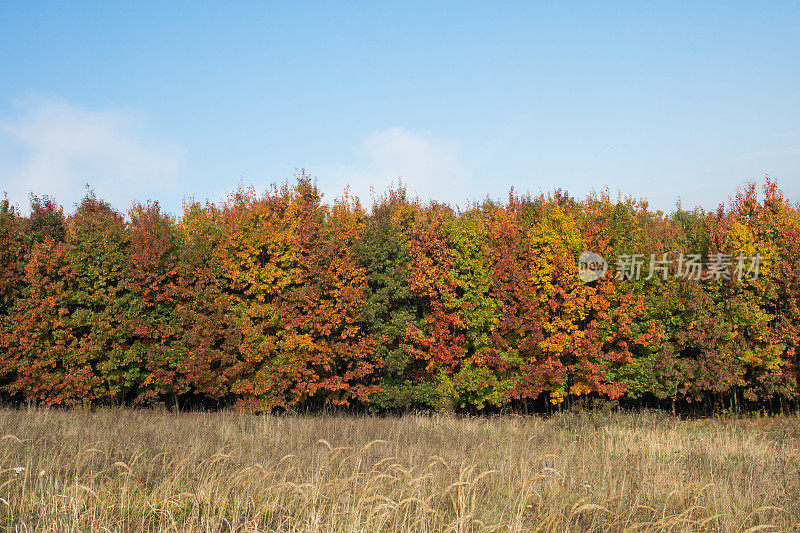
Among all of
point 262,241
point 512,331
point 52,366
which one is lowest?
point 52,366

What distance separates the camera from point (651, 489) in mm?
7004

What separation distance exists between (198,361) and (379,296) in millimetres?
7872

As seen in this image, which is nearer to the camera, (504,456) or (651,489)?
(651,489)

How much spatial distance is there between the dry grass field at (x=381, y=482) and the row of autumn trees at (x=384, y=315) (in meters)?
7.24

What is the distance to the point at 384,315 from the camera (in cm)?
2212

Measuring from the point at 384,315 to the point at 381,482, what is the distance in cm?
1564

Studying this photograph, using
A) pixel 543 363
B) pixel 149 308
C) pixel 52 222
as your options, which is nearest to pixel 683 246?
pixel 543 363

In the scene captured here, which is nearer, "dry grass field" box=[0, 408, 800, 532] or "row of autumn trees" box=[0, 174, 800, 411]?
"dry grass field" box=[0, 408, 800, 532]

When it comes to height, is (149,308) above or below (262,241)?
below

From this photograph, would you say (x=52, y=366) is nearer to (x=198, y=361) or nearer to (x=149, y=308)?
(x=149, y=308)

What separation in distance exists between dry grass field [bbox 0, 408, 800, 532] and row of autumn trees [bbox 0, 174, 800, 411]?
7245 mm

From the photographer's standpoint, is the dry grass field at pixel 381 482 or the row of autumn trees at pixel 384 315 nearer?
the dry grass field at pixel 381 482

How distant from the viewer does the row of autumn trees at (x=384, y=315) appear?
20641mm

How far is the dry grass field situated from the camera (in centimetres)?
509
